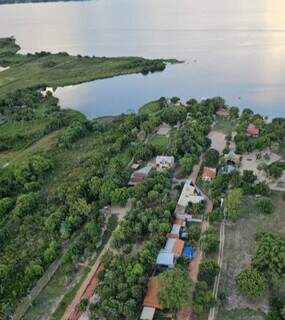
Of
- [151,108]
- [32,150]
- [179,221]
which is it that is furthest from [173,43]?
[179,221]

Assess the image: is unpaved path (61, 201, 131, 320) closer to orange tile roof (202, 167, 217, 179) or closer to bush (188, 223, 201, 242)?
bush (188, 223, 201, 242)

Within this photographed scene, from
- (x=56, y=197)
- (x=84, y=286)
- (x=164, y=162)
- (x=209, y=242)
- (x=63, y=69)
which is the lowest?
(x=84, y=286)

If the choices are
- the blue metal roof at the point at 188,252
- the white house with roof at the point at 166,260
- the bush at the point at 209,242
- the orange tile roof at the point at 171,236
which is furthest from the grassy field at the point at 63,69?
the white house with roof at the point at 166,260

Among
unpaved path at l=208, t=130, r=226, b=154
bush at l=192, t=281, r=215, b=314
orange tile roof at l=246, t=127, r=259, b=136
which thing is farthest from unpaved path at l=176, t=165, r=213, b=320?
orange tile roof at l=246, t=127, r=259, b=136

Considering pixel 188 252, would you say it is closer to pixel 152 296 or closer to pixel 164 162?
pixel 152 296

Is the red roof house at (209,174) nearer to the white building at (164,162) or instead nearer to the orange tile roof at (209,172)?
the orange tile roof at (209,172)

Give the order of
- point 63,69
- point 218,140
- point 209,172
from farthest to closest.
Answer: point 63,69 < point 218,140 < point 209,172

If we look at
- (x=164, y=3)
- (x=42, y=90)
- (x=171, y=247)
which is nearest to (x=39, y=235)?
(x=171, y=247)
